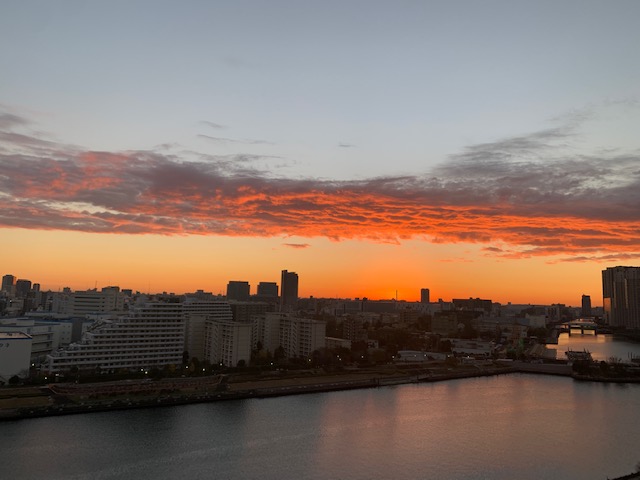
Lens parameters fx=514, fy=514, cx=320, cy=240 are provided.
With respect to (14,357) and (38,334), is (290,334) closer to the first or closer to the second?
(38,334)

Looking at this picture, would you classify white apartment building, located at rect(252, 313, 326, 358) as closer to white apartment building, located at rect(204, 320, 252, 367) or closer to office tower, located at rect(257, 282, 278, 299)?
white apartment building, located at rect(204, 320, 252, 367)

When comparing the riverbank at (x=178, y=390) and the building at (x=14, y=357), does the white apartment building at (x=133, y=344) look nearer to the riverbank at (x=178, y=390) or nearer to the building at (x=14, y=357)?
the building at (x=14, y=357)

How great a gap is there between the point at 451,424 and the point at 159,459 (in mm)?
6556

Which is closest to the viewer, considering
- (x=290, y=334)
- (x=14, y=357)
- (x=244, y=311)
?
(x=14, y=357)

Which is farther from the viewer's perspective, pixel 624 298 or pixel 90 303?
pixel 624 298

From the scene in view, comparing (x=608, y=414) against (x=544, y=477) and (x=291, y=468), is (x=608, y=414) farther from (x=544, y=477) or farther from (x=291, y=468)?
(x=291, y=468)

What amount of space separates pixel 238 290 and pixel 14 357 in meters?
42.7

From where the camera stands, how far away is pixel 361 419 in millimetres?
12164

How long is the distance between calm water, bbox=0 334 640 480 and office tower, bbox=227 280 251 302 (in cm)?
4225

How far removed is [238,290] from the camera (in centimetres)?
5622

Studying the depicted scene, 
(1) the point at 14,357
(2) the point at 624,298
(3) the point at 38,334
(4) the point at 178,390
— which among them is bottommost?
(4) the point at 178,390

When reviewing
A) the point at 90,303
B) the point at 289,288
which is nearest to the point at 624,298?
the point at 289,288

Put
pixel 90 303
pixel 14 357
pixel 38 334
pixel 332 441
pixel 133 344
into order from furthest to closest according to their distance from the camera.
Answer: pixel 90 303 → pixel 38 334 → pixel 133 344 → pixel 14 357 → pixel 332 441

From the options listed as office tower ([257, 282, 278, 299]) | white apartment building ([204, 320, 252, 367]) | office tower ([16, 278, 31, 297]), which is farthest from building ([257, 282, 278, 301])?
white apartment building ([204, 320, 252, 367])
